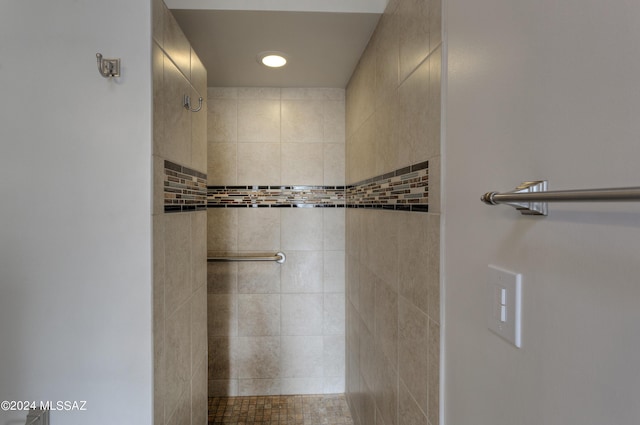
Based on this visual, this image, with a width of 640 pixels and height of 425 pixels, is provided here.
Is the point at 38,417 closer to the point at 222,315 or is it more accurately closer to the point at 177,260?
the point at 177,260

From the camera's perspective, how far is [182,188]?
4.49 feet

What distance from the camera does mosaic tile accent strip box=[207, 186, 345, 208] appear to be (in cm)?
238

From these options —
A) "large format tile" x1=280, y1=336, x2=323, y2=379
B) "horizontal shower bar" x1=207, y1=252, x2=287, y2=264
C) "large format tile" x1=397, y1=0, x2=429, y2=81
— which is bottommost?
"large format tile" x1=280, y1=336, x2=323, y2=379

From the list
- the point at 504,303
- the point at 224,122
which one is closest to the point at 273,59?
the point at 224,122

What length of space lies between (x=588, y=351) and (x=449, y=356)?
0.44 m

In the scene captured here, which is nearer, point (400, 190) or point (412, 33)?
point (412, 33)

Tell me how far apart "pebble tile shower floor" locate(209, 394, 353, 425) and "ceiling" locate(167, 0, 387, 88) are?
211 cm

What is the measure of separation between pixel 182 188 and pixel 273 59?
96cm

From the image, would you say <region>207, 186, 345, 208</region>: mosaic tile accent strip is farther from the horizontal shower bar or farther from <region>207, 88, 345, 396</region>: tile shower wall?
the horizontal shower bar

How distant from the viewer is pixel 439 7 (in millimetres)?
887

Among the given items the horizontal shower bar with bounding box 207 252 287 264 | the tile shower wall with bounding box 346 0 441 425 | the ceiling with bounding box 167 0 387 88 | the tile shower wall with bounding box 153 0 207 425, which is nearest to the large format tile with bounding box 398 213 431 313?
the tile shower wall with bounding box 346 0 441 425

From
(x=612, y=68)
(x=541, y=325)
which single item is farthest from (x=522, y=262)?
(x=612, y=68)

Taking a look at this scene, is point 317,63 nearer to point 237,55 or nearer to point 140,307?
point 237,55

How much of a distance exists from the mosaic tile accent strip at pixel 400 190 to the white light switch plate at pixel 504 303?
1.18 ft
